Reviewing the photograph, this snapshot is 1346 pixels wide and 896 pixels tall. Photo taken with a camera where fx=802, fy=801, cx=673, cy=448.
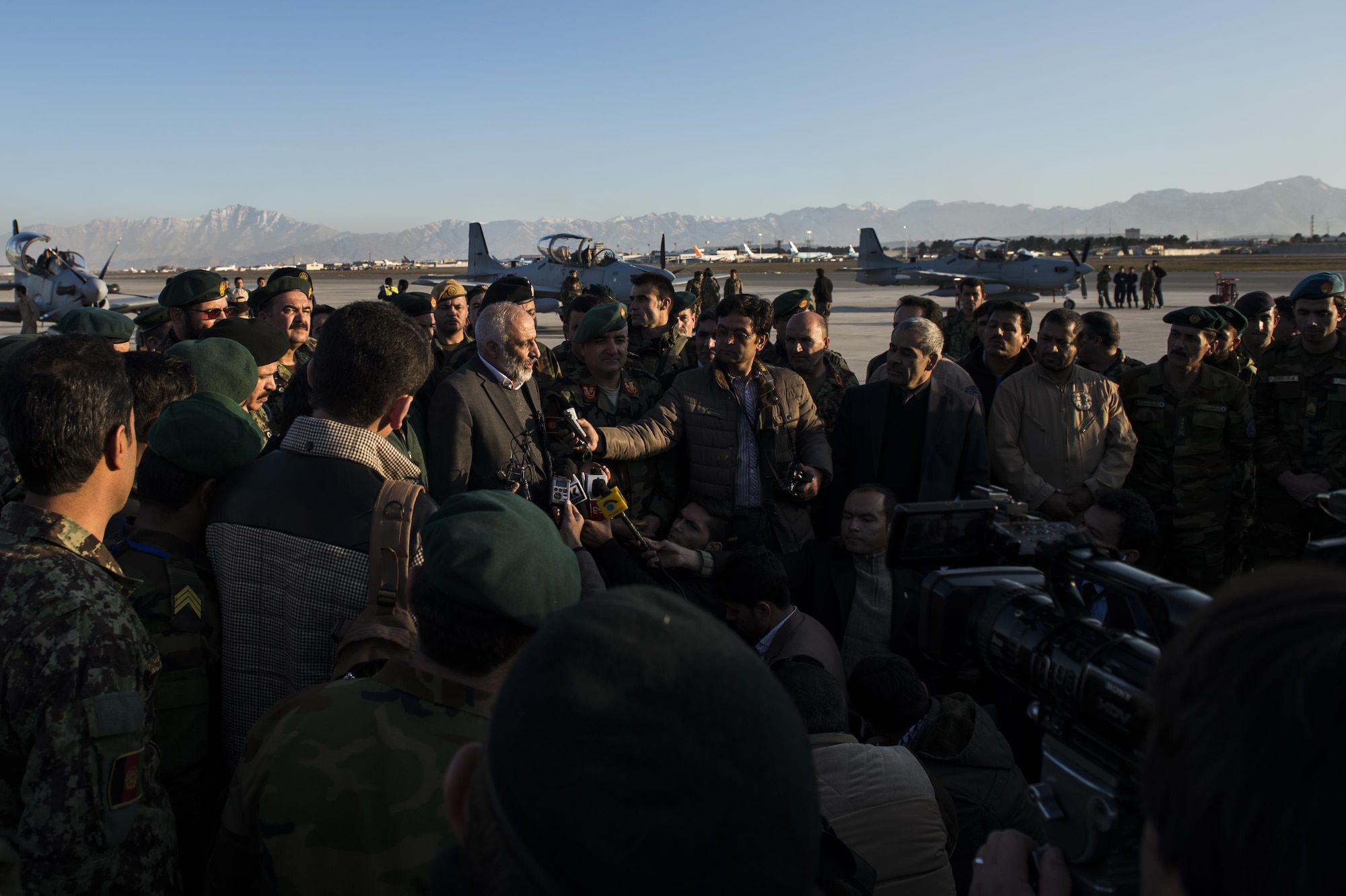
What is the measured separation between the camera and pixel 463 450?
3.56 metres

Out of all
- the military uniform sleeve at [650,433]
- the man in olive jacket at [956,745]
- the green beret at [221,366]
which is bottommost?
the man in olive jacket at [956,745]

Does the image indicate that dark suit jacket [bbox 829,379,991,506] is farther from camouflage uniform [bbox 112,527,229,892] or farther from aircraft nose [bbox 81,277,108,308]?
aircraft nose [bbox 81,277,108,308]

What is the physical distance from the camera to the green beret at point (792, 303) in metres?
6.32

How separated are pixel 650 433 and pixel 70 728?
116 inches

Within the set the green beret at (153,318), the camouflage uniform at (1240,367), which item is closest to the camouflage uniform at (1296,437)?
the camouflage uniform at (1240,367)

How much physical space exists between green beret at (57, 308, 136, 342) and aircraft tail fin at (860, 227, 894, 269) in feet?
109

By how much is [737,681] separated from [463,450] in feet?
9.73

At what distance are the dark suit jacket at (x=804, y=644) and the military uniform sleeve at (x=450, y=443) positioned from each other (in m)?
1.51

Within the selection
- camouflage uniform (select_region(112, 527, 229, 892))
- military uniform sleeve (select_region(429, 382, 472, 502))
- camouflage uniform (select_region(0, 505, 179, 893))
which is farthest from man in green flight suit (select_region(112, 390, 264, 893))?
military uniform sleeve (select_region(429, 382, 472, 502))

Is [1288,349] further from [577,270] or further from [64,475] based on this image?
[577,270]

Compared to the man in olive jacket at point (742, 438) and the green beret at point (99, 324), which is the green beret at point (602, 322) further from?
the green beret at point (99, 324)

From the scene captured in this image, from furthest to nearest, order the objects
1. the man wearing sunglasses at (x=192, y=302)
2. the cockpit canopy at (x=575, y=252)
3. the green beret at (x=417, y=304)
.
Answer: the cockpit canopy at (x=575, y=252), the green beret at (x=417, y=304), the man wearing sunglasses at (x=192, y=302)

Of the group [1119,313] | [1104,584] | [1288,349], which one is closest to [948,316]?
[1288,349]

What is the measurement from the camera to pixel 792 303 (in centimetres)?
A: 648
